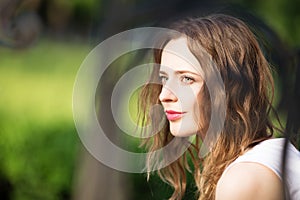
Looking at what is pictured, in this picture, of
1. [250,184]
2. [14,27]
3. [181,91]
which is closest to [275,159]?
[250,184]

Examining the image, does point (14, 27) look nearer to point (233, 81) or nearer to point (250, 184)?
point (233, 81)

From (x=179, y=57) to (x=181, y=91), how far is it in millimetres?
89

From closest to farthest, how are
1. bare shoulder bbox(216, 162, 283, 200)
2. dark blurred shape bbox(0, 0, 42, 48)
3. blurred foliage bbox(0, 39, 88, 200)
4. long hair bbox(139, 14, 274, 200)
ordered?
bare shoulder bbox(216, 162, 283, 200) → long hair bbox(139, 14, 274, 200) → dark blurred shape bbox(0, 0, 42, 48) → blurred foliage bbox(0, 39, 88, 200)

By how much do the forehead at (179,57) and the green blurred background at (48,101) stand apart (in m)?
0.30

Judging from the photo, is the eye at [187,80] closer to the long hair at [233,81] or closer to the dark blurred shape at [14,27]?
the long hair at [233,81]

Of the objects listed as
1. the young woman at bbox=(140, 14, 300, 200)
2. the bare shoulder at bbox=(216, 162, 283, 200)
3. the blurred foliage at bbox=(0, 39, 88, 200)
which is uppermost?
the young woman at bbox=(140, 14, 300, 200)

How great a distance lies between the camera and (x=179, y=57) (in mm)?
2088

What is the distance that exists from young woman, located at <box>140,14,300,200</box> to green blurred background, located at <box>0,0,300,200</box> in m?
0.36

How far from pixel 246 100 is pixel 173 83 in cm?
20

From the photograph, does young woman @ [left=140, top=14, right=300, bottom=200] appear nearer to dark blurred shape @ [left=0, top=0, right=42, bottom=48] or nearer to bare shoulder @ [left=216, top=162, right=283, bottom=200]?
bare shoulder @ [left=216, top=162, right=283, bottom=200]

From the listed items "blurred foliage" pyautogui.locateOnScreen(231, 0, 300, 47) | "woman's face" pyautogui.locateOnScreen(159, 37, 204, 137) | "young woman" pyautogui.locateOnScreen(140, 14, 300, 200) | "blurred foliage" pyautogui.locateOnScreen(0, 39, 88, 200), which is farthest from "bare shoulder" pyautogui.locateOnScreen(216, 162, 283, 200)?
"blurred foliage" pyautogui.locateOnScreen(231, 0, 300, 47)

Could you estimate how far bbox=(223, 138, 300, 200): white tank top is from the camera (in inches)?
79.4

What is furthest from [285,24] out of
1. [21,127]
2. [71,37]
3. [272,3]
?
[21,127]

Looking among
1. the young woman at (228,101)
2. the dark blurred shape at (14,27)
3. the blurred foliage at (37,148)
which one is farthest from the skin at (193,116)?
the blurred foliage at (37,148)
